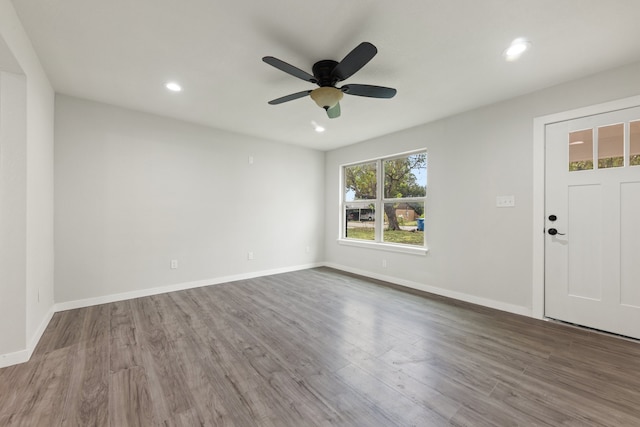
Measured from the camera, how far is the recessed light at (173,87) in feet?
9.08

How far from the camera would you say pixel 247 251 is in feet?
14.9

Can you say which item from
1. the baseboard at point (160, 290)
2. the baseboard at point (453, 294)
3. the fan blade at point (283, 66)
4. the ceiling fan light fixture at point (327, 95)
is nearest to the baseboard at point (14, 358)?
the baseboard at point (160, 290)

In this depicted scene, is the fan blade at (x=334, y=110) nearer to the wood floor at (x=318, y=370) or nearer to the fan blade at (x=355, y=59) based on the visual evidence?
the fan blade at (x=355, y=59)

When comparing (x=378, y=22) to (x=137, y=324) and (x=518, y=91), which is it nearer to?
(x=518, y=91)

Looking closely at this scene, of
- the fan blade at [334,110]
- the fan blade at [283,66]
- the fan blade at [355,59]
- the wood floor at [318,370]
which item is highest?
the fan blade at [355,59]

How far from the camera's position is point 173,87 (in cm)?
283

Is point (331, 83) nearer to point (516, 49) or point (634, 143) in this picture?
point (516, 49)

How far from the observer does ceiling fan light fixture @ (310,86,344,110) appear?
2.24 m

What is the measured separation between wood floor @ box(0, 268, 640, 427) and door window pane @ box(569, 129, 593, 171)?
64.2 inches

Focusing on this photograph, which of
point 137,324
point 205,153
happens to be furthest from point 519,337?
point 205,153

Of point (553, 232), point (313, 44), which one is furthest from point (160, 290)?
point (553, 232)

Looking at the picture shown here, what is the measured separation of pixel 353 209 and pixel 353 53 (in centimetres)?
366

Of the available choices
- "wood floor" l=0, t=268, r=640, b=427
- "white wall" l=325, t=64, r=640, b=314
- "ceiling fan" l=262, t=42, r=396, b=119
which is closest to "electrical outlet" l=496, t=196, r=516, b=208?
"white wall" l=325, t=64, r=640, b=314

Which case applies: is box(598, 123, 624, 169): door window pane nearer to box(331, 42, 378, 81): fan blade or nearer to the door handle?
the door handle
